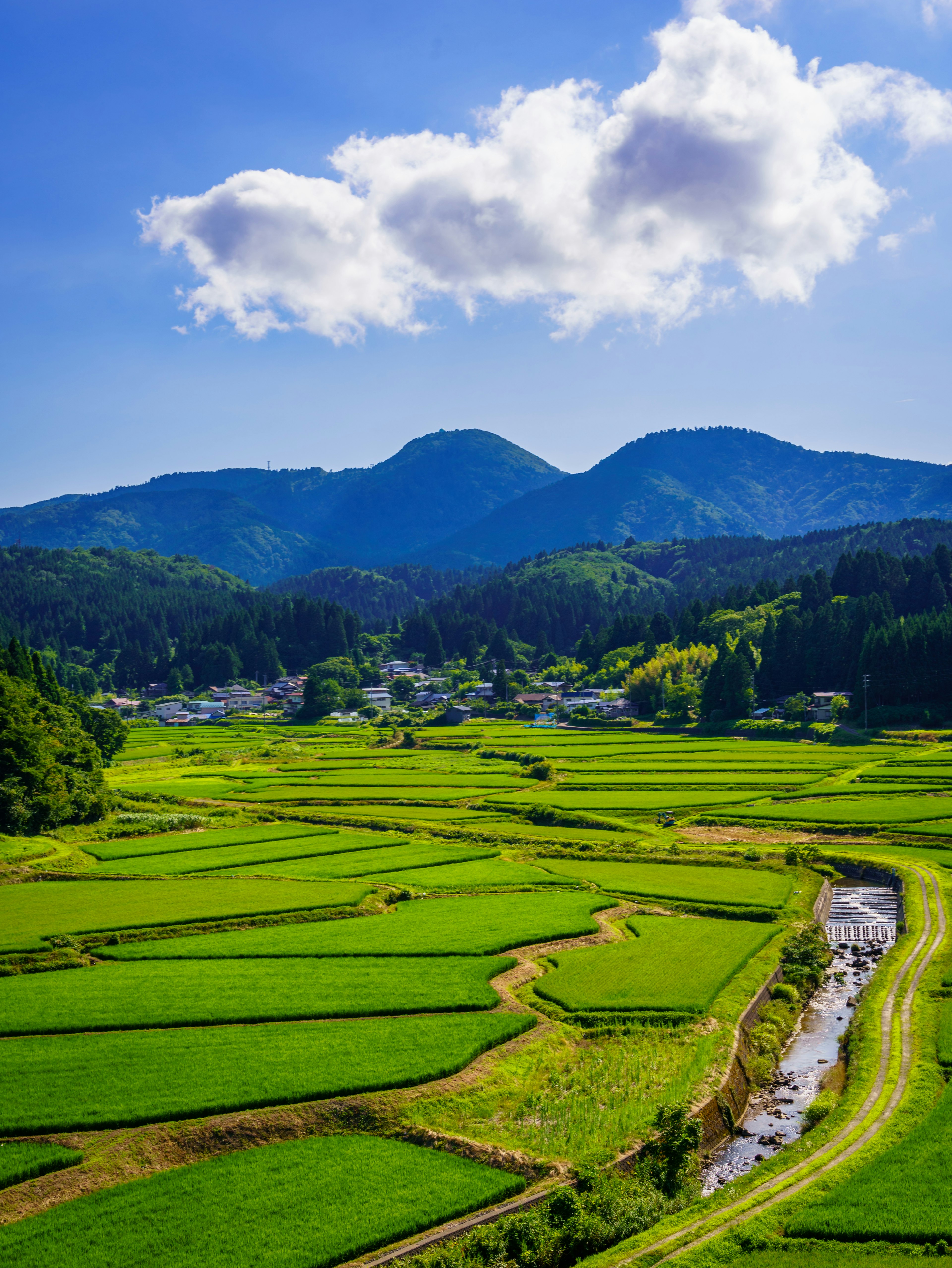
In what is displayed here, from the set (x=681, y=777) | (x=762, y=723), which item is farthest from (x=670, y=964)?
(x=762, y=723)

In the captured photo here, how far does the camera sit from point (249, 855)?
5112 centimetres

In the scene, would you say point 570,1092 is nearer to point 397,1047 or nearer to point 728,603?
point 397,1047

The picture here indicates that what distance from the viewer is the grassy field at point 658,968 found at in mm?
27766

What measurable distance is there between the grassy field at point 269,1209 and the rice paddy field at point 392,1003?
7cm

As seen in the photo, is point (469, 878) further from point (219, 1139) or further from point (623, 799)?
point (219, 1139)

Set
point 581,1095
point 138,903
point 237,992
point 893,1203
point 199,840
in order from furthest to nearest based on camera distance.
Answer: point 199,840 → point 138,903 → point 237,992 → point 581,1095 → point 893,1203

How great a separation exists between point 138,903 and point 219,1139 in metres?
22.1

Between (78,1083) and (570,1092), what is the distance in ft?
38.0

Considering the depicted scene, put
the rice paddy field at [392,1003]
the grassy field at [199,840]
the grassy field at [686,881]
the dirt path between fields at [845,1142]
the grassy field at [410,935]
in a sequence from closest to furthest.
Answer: the dirt path between fields at [845,1142] → the rice paddy field at [392,1003] → the grassy field at [410,935] → the grassy field at [686,881] → the grassy field at [199,840]

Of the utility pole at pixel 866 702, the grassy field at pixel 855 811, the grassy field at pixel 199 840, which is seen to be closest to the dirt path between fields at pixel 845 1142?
the grassy field at pixel 855 811

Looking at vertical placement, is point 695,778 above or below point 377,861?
above

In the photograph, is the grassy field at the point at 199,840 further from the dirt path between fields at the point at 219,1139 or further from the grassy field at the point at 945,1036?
the grassy field at the point at 945,1036

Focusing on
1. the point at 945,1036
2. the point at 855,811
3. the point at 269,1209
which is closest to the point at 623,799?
the point at 855,811

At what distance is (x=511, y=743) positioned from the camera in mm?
102500
